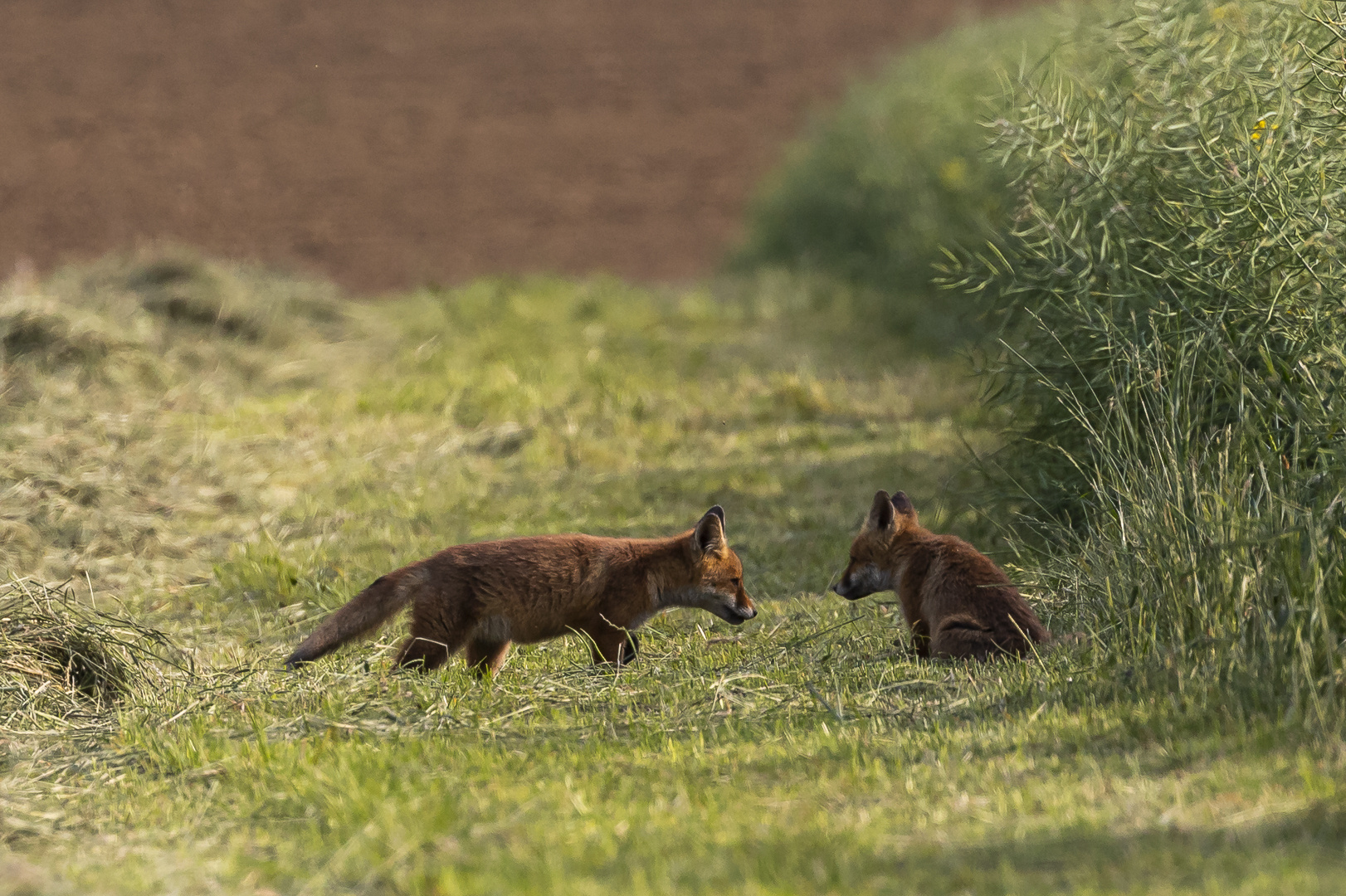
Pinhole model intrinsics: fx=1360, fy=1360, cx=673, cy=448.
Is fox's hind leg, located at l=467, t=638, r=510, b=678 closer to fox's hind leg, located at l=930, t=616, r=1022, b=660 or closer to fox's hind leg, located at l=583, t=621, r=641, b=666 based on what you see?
fox's hind leg, located at l=583, t=621, r=641, b=666

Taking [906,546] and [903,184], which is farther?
[903,184]

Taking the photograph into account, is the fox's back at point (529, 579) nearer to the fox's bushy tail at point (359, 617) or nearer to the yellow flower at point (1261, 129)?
the fox's bushy tail at point (359, 617)

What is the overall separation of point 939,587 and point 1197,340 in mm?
1728

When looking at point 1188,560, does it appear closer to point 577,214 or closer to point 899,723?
point 899,723

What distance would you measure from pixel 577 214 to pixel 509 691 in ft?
80.1

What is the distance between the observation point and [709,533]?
666 cm

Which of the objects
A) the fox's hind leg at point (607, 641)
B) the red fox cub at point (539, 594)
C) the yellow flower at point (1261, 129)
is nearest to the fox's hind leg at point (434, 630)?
the red fox cub at point (539, 594)

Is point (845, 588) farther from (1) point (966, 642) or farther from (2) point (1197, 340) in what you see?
(2) point (1197, 340)

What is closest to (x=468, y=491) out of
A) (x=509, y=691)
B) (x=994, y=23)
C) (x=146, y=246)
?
(x=509, y=691)

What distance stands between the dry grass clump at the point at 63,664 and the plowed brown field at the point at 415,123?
1726cm

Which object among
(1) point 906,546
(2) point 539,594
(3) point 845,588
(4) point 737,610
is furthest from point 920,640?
(2) point 539,594

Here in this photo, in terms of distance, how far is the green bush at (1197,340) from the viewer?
203 inches

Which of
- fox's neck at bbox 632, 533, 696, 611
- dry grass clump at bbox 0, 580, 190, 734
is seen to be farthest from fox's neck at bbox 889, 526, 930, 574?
dry grass clump at bbox 0, 580, 190, 734

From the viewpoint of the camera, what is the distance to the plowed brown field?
1044 inches
